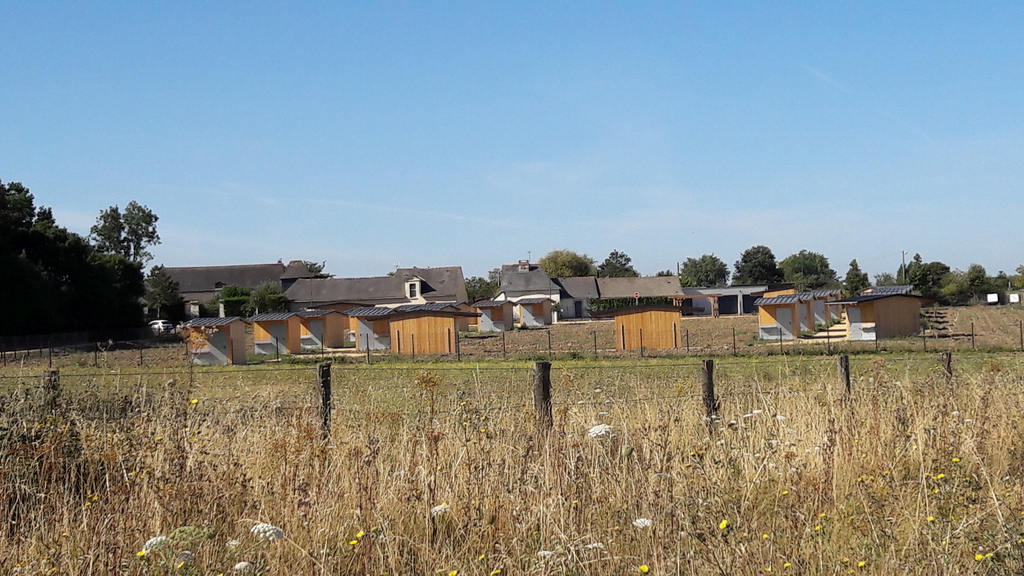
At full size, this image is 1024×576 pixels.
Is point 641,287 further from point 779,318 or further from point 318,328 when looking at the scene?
point 318,328

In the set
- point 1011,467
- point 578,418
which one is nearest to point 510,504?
point 578,418

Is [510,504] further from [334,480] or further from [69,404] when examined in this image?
[69,404]

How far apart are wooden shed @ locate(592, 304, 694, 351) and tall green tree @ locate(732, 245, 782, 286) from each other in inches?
3104

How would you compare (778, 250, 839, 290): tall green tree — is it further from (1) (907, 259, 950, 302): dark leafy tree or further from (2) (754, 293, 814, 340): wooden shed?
(2) (754, 293, 814, 340): wooden shed

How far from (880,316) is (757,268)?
7945 centimetres

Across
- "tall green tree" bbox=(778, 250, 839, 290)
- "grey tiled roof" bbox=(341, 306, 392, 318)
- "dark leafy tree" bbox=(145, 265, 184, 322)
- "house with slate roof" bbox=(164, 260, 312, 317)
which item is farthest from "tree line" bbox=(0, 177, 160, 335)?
"tall green tree" bbox=(778, 250, 839, 290)

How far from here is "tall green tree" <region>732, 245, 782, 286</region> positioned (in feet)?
374

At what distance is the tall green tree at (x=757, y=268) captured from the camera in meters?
114

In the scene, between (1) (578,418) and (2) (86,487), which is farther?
(1) (578,418)

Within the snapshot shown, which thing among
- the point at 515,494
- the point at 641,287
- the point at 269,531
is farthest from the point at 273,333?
the point at 641,287

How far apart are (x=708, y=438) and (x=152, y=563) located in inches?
146

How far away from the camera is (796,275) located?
412ft

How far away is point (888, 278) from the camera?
376ft

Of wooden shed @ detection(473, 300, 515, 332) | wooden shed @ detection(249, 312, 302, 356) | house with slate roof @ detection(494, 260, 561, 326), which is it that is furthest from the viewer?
house with slate roof @ detection(494, 260, 561, 326)
